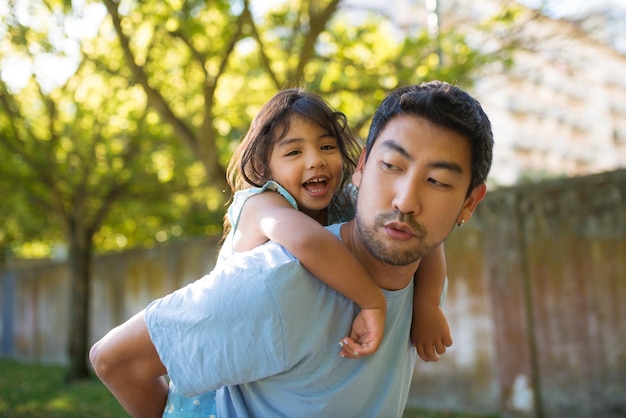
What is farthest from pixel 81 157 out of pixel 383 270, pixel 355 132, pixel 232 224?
pixel 383 270

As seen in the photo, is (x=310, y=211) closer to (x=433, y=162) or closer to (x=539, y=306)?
(x=433, y=162)

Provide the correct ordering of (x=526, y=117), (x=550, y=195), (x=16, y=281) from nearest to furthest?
(x=550, y=195), (x=16, y=281), (x=526, y=117)

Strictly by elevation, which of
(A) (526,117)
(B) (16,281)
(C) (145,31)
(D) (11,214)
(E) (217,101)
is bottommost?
(B) (16,281)

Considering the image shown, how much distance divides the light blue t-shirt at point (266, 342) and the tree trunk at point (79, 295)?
9804 millimetres

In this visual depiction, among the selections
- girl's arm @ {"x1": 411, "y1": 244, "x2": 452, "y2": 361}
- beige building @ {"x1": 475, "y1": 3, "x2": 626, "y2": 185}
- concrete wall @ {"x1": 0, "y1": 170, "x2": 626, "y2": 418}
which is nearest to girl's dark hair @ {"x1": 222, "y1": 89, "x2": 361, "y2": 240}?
girl's arm @ {"x1": 411, "y1": 244, "x2": 452, "y2": 361}

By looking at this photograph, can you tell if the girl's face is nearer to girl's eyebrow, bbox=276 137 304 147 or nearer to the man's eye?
girl's eyebrow, bbox=276 137 304 147

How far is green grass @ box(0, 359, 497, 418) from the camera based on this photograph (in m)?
7.88

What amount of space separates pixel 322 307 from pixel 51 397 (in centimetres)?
877

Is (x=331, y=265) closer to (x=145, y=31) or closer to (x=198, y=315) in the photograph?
(x=198, y=315)

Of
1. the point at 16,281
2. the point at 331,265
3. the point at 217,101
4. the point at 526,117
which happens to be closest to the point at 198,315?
the point at 331,265

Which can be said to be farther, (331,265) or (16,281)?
(16,281)

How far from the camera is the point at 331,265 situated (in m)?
1.66

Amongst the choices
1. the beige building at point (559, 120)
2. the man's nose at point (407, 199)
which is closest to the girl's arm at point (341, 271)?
the man's nose at point (407, 199)

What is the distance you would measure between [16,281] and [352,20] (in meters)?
10.2
